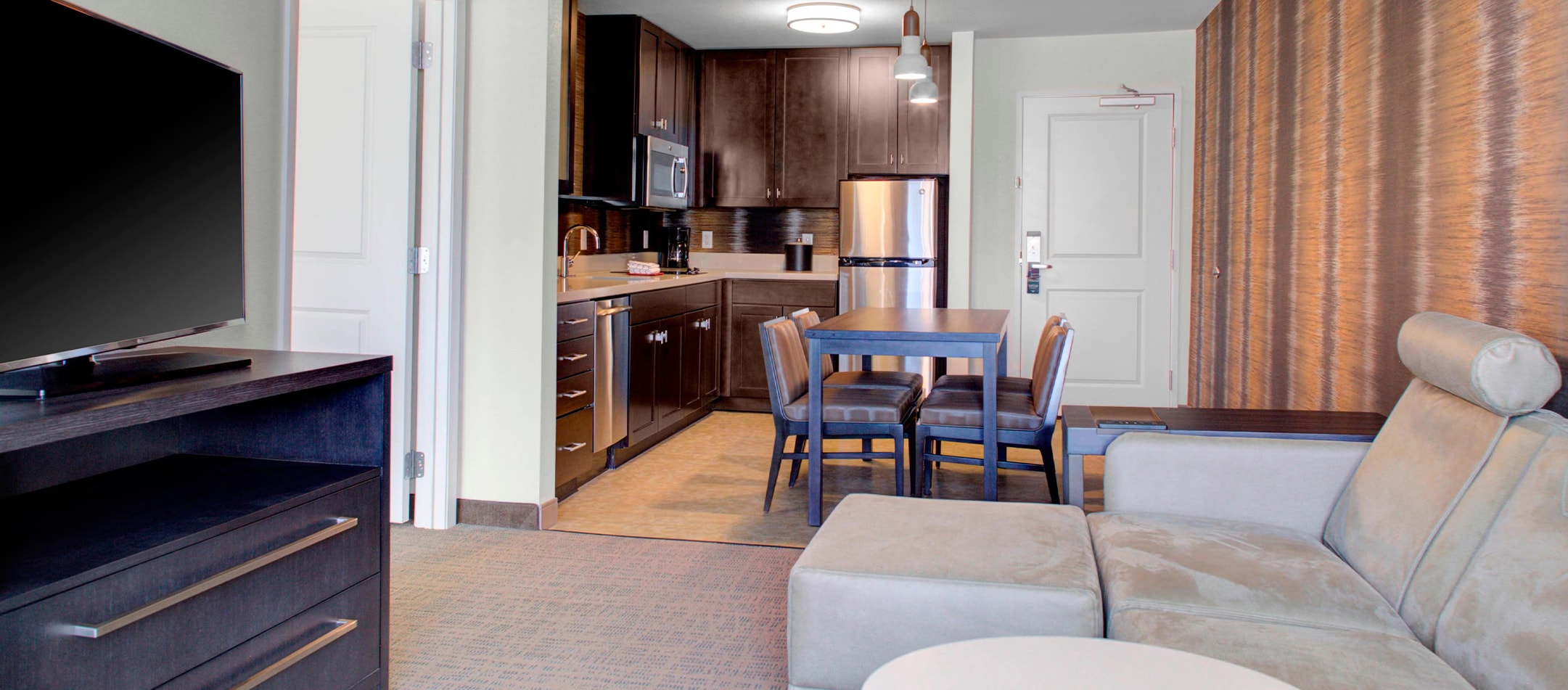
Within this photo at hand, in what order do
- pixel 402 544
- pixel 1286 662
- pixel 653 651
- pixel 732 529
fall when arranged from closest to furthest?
pixel 1286 662
pixel 653 651
pixel 402 544
pixel 732 529

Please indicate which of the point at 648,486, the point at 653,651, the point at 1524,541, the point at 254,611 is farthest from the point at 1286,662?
the point at 648,486

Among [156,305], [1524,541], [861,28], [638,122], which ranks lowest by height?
[1524,541]

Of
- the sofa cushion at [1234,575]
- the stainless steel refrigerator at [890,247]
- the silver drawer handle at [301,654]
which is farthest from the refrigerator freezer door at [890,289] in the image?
the silver drawer handle at [301,654]

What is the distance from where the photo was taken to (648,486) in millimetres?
4398

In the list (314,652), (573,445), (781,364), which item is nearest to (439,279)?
(573,445)

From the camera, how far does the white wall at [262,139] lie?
2322mm

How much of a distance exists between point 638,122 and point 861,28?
1373 millimetres

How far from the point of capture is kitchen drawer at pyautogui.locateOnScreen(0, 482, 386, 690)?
1.38 metres

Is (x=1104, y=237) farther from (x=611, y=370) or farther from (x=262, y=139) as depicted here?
(x=262, y=139)

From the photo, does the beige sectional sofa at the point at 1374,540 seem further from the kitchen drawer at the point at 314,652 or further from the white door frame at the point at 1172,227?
the white door frame at the point at 1172,227

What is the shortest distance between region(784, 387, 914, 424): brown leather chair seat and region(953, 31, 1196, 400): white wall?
2408 millimetres

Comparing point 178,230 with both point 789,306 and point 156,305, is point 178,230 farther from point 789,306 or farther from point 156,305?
point 789,306

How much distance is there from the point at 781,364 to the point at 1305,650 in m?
2.38

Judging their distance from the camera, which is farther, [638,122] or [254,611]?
[638,122]
